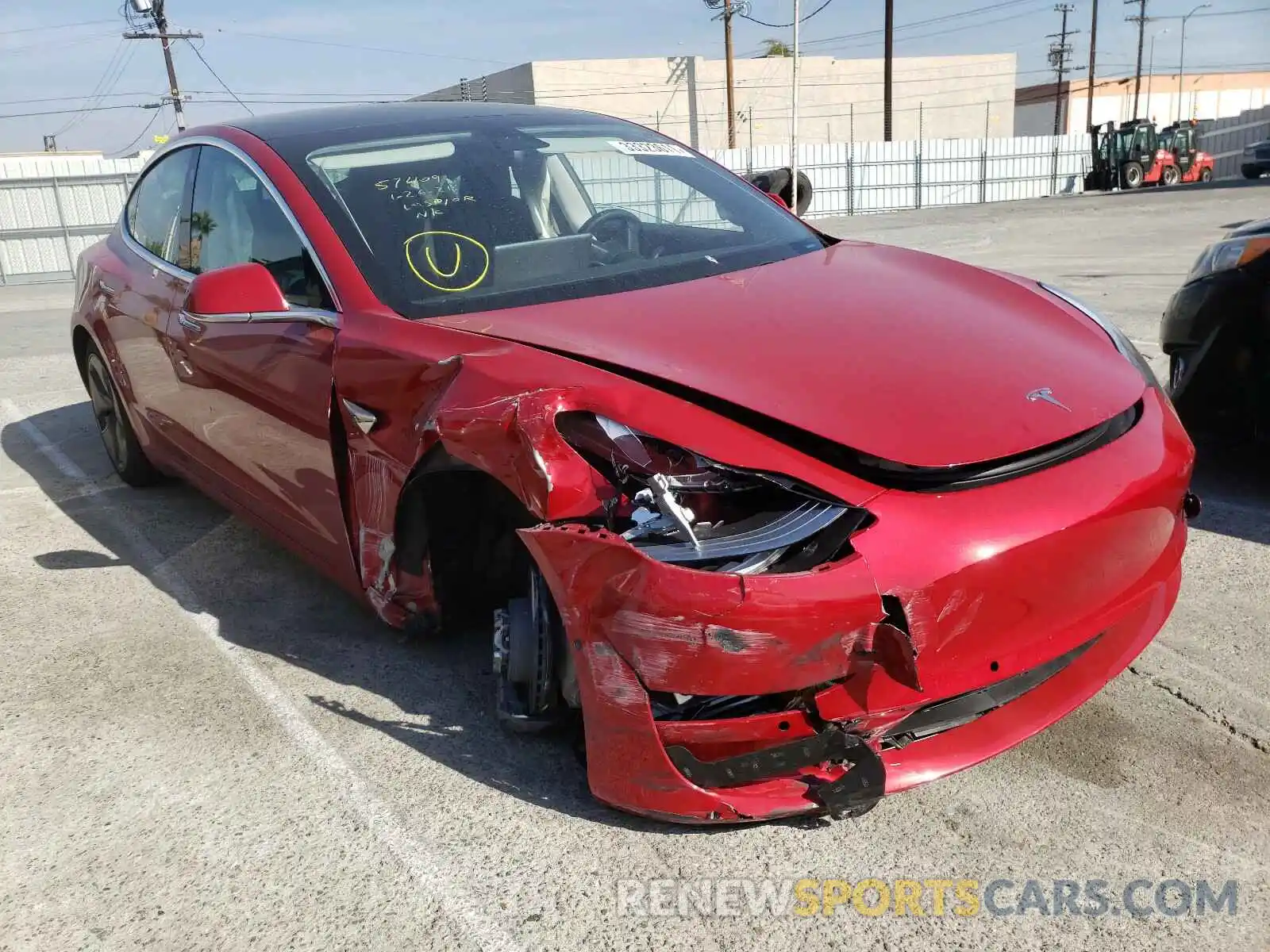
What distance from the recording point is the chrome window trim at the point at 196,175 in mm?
2848

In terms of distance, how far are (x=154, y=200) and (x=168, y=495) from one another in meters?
1.38

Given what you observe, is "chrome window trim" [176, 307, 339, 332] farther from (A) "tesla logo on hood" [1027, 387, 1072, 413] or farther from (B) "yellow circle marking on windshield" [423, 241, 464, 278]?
(A) "tesla logo on hood" [1027, 387, 1072, 413]

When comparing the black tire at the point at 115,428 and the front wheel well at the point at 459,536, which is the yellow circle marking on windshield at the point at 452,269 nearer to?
the front wheel well at the point at 459,536

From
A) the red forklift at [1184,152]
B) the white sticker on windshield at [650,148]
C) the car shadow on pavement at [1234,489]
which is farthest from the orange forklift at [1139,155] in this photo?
the white sticker on windshield at [650,148]

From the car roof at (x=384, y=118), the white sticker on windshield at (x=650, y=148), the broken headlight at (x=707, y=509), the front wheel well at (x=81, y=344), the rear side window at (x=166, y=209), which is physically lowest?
the front wheel well at (x=81, y=344)

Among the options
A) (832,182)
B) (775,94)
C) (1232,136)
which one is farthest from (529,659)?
(1232,136)

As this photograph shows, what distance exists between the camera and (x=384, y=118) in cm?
349

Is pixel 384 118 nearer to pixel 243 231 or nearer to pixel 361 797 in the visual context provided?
pixel 243 231

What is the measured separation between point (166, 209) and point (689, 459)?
306cm

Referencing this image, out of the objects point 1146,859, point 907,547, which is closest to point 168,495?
point 907,547

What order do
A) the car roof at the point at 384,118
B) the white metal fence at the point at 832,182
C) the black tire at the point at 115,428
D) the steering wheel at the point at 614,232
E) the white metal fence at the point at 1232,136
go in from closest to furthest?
the steering wheel at the point at 614,232 → the car roof at the point at 384,118 → the black tire at the point at 115,428 → the white metal fence at the point at 832,182 → the white metal fence at the point at 1232,136

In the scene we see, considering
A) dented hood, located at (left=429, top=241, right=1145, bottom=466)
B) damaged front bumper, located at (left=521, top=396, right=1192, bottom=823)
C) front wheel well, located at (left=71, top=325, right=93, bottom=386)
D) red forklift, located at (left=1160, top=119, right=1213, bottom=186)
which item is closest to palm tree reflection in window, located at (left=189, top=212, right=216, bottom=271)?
front wheel well, located at (left=71, top=325, right=93, bottom=386)

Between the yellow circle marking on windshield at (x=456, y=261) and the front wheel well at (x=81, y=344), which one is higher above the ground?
the yellow circle marking on windshield at (x=456, y=261)

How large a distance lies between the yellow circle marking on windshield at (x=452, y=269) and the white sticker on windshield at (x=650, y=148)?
0.96 metres
